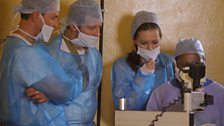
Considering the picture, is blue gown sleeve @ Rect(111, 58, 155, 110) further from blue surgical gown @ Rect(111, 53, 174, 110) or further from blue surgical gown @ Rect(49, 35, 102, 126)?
blue surgical gown @ Rect(49, 35, 102, 126)

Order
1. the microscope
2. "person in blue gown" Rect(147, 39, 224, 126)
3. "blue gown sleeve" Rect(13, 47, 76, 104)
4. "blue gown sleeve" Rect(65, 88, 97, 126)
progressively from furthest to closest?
"blue gown sleeve" Rect(65, 88, 97, 126)
"person in blue gown" Rect(147, 39, 224, 126)
"blue gown sleeve" Rect(13, 47, 76, 104)
the microscope

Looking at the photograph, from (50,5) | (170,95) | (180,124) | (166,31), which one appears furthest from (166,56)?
(180,124)

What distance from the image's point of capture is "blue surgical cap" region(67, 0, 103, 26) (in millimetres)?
2109

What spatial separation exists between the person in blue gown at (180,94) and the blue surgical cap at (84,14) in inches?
17.6

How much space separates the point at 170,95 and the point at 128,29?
0.72 m

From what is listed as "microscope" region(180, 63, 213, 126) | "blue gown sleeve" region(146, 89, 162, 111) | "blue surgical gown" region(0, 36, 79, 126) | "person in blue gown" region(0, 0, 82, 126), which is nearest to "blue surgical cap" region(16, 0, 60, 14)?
"person in blue gown" region(0, 0, 82, 126)

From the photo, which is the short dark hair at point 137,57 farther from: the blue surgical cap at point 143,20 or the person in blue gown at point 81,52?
the person in blue gown at point 81,52

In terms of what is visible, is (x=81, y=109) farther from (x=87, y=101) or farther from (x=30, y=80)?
(x=30, y=80)

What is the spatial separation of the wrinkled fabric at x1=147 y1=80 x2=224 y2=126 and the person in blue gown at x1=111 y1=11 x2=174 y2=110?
0.10 meters

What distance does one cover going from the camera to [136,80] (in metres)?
2.12

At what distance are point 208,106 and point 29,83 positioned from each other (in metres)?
0.77

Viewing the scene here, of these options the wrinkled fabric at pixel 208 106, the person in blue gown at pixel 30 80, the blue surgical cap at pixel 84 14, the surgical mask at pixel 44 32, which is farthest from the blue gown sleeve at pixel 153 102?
the surgical mask at pixel 44 32

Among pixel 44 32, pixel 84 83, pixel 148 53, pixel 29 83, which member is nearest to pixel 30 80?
pixel 29 83

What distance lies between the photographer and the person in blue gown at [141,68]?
6.90 feet
